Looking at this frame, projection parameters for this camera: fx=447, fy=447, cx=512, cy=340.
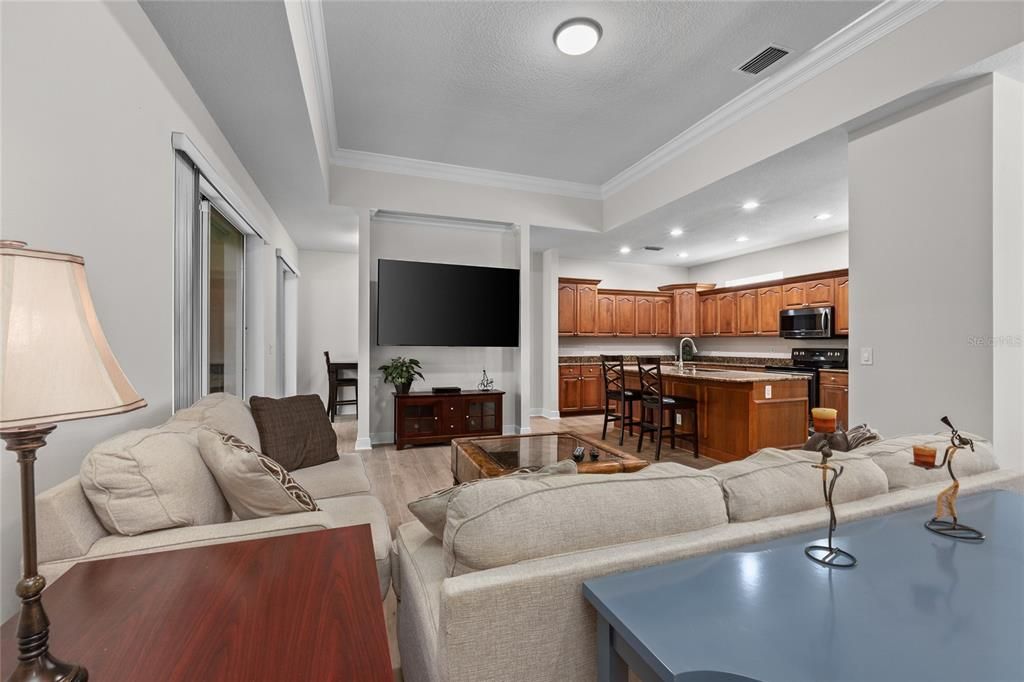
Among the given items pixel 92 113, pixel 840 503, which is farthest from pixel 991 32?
pixel 92 113

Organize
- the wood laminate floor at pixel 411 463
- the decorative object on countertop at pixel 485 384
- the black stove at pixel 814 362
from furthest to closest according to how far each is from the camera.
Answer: the black stove at pixel 814 362 < the decorative object on countertop at pixel 485 384 < the wood laminate floor at pixel 411 463

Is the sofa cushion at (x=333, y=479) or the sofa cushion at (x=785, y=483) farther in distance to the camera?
the sofa cushion at (x=333, y=479)

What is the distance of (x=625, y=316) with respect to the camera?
7980mm

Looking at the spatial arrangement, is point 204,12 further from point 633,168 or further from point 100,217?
point 633,168

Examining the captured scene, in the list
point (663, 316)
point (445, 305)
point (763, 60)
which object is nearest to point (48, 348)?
point (763, 60)

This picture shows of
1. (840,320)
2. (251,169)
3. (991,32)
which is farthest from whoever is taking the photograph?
(840,320)

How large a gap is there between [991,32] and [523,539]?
11.2 feet

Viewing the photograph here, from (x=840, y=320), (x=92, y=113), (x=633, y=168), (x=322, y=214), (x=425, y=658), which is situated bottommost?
(x=425, y=658)

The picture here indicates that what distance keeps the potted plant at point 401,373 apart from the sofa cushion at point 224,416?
7.74 feet

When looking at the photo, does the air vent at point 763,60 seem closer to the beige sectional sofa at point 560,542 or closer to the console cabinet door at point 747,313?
the beige sectional sofa at point 560,542

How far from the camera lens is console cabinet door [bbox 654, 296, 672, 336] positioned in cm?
830

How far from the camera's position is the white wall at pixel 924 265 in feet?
7.99

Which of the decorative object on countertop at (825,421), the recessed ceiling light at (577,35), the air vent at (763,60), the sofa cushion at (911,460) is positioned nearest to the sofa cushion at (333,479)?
the decorative object on countertop at (825,421)

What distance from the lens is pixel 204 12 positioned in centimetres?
190
